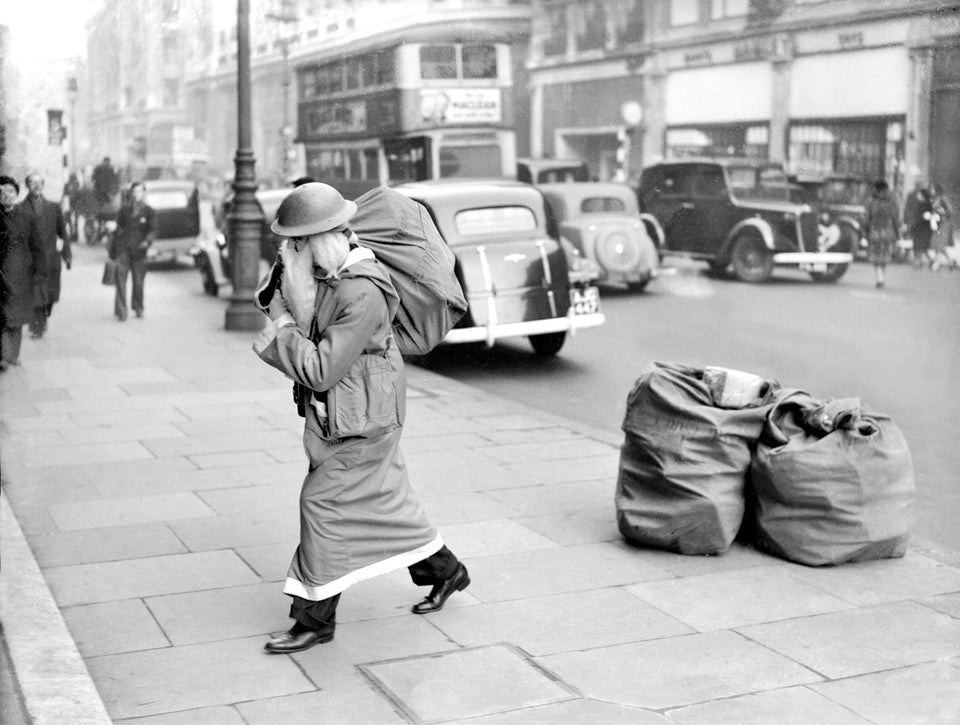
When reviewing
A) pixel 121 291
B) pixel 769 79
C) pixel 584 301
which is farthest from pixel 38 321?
pixel 769 79

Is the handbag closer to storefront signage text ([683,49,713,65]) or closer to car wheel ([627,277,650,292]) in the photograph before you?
car wheel ([627,277,650,292])

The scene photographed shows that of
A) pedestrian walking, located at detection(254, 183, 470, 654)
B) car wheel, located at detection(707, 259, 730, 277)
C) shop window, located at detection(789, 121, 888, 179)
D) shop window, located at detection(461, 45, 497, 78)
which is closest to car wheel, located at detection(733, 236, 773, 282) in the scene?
car wheel, located at detection(707, 259, 730, 277)

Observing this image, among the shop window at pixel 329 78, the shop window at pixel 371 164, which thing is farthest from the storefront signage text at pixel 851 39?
the shop window at pixel 329 78

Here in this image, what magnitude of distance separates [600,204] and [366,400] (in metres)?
12.0

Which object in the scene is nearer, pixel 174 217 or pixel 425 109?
pixel 425 109

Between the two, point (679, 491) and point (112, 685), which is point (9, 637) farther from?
point (679, 491)

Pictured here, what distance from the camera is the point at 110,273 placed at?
47.8ft

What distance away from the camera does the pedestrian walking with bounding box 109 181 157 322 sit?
14375 mm

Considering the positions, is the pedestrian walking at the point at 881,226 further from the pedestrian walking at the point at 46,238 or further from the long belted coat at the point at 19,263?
the pedestrian walking at the point at 46,238

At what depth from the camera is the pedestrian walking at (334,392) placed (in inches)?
157

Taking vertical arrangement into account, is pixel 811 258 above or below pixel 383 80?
below

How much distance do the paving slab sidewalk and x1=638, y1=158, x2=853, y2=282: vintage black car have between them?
4.89m

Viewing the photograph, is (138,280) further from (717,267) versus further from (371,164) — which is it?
(717,267)

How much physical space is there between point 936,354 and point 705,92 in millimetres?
3104
